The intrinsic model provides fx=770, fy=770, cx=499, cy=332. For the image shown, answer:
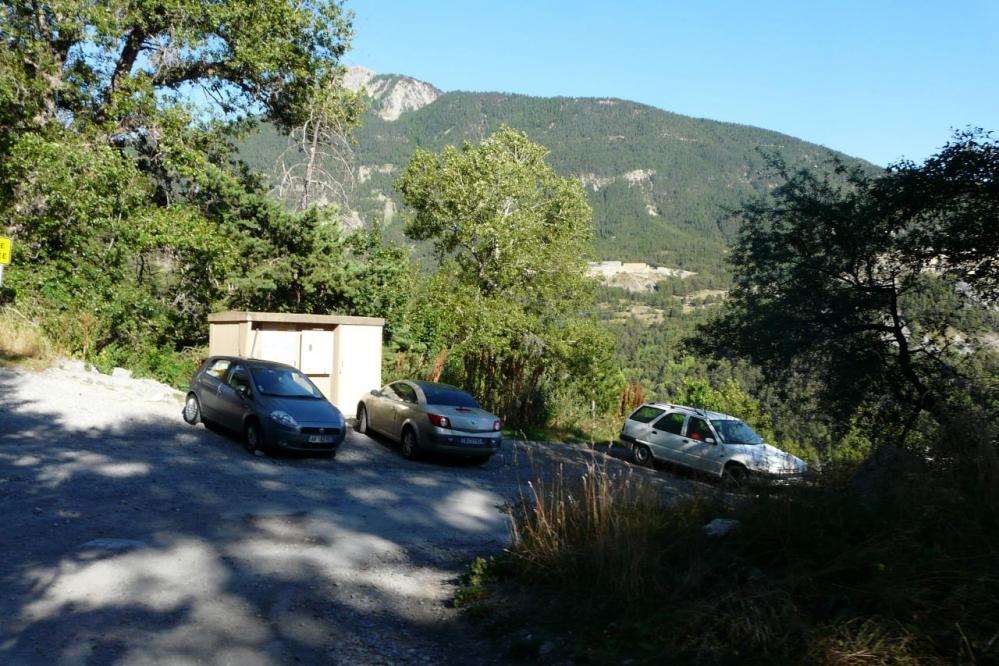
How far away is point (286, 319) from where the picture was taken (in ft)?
57.4

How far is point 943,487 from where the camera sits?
5.74 meters

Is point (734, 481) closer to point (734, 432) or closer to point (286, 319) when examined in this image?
point (734, 432)

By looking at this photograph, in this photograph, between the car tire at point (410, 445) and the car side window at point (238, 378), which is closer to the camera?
the car side window at point (238, 378)

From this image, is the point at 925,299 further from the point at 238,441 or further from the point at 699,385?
the point at 699,385

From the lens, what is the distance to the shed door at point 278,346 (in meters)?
17.2

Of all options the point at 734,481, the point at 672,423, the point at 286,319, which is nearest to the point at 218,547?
the point at 734,481

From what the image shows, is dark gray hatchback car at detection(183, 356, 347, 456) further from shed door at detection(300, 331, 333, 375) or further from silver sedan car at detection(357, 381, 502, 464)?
shed door at detection(300, 331, 333, 375)

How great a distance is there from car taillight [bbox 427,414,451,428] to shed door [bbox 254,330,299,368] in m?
4.73

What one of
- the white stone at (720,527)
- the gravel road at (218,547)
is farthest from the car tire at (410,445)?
the white stone at (720,527)

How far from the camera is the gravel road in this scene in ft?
16.8

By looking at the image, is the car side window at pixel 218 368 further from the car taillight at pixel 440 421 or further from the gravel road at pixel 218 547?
the car taillight at pixel 440 421

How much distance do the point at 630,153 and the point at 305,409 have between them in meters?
154

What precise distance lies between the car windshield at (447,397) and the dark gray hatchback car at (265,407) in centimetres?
203

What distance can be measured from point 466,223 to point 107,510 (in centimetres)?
2898
